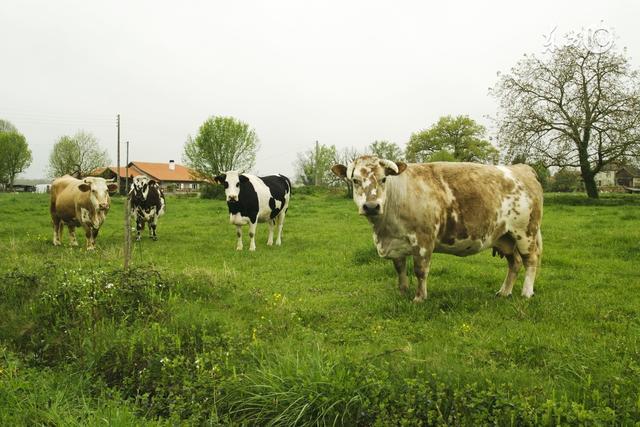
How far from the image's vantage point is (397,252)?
6.90 metres

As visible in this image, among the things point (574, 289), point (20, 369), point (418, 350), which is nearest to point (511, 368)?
point (418, 350)

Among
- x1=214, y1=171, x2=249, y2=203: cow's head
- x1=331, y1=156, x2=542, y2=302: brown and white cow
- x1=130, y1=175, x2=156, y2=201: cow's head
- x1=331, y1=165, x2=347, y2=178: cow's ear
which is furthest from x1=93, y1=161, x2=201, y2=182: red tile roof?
x1=331, y1=156, x2=542, y2=302: brown and white cow

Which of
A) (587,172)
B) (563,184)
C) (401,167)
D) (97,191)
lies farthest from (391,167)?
(563,184)

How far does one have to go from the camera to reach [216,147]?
55.4 meters

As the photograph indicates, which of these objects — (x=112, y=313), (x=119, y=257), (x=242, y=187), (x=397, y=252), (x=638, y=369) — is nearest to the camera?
(x=638, y=369)

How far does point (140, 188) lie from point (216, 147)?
41.1 metres

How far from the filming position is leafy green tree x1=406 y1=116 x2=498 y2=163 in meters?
64.7

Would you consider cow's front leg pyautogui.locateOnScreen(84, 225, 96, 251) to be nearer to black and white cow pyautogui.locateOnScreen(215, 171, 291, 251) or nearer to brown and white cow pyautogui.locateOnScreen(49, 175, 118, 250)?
brown and white cow pyautogui.locateOnScreen(49, 175, 118, 250)

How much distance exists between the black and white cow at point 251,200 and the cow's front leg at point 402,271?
6049 millimetres

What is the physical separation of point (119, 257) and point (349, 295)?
511cm

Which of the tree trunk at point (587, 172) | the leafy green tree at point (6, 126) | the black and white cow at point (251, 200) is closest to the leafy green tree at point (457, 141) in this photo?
the tree trunk at point (587, 172)

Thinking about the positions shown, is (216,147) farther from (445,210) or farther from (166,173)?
(445,210)

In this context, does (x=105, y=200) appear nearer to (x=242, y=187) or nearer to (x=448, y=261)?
(x=242, y=187)

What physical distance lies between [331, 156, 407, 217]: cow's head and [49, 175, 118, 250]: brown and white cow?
27.9 feet
